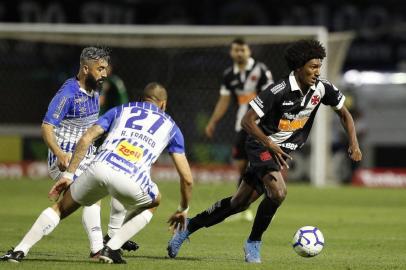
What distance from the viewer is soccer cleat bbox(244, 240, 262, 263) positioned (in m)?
10.0

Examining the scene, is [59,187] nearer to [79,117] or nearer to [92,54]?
[79,117]

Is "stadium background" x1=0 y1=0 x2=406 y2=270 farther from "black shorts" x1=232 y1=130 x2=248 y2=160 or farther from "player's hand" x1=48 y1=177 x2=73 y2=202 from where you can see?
"player's hand" x1=48 y1=177 x2=73 y2=202

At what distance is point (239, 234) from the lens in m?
13.3

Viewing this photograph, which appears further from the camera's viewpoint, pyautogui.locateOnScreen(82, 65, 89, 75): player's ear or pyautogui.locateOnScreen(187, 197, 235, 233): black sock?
pyautogui.locateOnScreen(187, 197, 235, 233): black sock

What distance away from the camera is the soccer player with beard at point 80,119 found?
391 inches

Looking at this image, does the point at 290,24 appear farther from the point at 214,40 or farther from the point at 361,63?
the point at 214,40

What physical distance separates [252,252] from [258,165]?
81 centimetres

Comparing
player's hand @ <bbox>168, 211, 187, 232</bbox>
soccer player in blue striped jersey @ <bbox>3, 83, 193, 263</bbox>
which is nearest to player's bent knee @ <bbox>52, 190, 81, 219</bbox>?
soccer player in blue striped jersey @ <bbox>3, 83, 193, 263</bbox>

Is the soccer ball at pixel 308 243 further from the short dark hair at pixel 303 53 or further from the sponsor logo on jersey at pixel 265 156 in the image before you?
the short dark hair at pixel 303 53

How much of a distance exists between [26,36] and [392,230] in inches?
396

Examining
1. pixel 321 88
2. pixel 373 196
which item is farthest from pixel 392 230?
pixel 373 196

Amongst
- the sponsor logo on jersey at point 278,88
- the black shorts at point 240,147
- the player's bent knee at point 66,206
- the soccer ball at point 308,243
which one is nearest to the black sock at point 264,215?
the soccer ball at point 308,243

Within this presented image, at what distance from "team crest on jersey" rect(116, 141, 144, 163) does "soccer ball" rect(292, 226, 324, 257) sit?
185cm

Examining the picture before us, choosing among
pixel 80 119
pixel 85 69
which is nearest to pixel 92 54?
pixel 85 69
